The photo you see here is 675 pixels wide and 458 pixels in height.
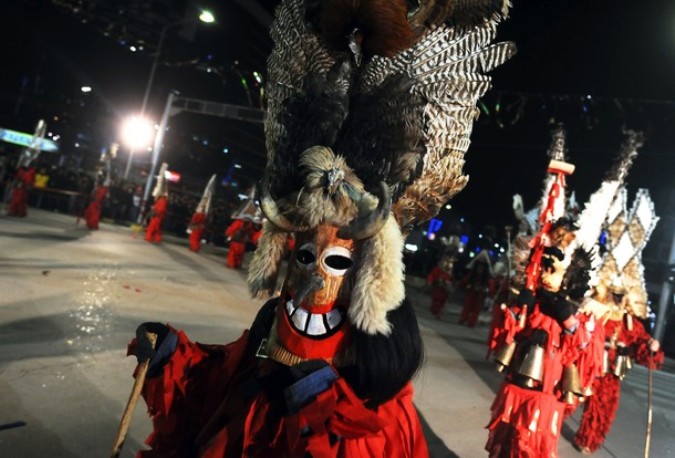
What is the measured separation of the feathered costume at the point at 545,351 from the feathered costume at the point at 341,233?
2.14 meters

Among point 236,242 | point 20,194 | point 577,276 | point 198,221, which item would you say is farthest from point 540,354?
point 20,194

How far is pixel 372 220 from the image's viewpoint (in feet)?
5.92

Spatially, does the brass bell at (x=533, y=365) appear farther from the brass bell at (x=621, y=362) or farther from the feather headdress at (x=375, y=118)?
the brass bell at (x=621, y=362)

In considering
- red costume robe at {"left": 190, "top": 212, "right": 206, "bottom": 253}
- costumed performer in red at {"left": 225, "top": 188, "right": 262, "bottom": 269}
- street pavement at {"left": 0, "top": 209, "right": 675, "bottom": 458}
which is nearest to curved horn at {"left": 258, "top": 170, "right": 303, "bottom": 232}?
street pavement at {"left": 0, "top": 209, "right": 675, "bottom": 458}

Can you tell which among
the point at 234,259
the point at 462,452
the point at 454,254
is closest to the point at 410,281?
the point at 454,254

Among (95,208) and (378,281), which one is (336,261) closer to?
(378,281)

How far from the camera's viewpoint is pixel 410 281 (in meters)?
23.4

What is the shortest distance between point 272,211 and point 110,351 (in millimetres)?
3682

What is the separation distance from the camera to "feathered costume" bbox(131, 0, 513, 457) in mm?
1721

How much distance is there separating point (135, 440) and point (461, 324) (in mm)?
11497

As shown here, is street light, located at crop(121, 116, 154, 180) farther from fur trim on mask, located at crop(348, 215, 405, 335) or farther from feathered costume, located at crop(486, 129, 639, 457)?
fur trim on mask, located at crop(348, 215, 405, 335)

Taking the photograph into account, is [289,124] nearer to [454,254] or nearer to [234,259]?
[234,259]

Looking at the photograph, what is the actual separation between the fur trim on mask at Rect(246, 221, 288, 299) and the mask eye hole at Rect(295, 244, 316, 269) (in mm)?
248

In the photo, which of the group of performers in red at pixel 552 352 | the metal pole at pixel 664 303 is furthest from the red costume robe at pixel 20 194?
the metal pole at pixel 664 303
